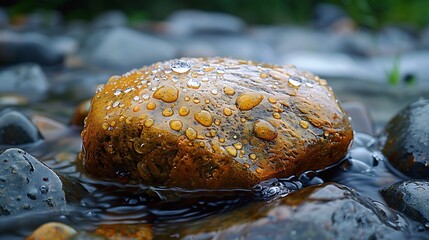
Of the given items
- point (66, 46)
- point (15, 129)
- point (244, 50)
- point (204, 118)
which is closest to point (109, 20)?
point (66, 46)

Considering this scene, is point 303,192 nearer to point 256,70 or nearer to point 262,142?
point 262,142

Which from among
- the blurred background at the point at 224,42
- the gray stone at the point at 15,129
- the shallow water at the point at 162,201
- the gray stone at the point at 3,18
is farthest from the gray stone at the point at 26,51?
the shallow water at the point at 162,201

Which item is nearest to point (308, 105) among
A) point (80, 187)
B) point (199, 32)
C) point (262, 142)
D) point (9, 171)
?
point (262, 142)

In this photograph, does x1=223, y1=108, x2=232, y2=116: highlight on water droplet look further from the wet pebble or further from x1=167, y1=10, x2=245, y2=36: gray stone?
x1=167, y1=10, x2=245, y2=36: gray stone

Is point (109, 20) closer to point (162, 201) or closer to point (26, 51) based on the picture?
point (26, 51)

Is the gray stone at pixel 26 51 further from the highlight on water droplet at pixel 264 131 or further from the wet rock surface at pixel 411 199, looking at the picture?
the wet rock surface at pixel 411 199
